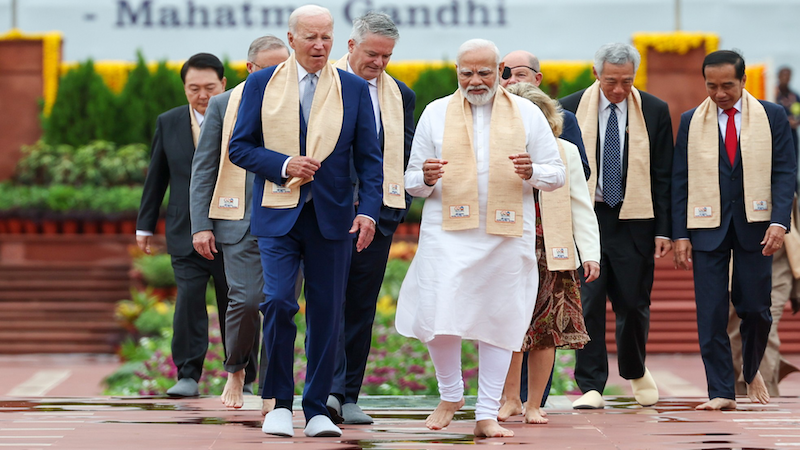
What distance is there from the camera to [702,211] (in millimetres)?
6477

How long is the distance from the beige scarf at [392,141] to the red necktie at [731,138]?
1.96m

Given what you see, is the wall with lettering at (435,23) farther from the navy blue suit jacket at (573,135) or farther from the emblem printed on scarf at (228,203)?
the emblem printed on scarf at (228,203)

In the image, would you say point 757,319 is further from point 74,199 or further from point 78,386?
point 74,199

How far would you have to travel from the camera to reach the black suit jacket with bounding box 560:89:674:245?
21.9ft

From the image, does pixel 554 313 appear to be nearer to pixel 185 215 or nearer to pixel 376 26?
pixel 376 26

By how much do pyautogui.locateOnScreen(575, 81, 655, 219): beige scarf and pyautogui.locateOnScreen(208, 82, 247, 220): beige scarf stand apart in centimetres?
201

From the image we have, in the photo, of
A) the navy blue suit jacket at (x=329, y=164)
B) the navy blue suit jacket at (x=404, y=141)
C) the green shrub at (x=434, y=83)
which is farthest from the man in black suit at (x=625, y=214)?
the green shrub at (x=434, y=83)

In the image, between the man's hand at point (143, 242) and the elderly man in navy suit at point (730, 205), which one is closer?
the elderly man in navy suit at point (730, 205)

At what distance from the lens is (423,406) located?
6672 mm

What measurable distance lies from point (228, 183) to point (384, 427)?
1.56 m

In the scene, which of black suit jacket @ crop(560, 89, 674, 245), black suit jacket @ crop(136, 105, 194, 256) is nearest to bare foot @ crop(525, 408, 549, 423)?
black suit jacket @ crop(560, 89, 674, 245)

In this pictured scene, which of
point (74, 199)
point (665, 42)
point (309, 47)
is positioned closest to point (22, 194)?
point (74, 199)

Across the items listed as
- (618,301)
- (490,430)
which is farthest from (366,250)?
(618,301)

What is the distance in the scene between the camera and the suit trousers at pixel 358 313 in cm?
584
